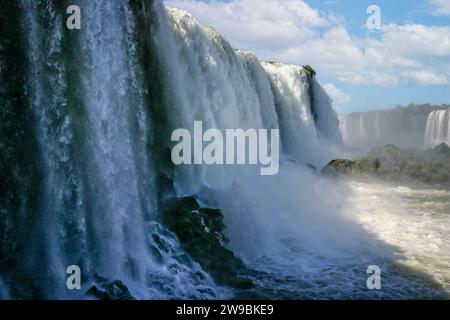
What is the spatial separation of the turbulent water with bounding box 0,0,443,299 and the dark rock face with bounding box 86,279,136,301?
0.29 meters

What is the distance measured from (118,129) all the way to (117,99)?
751 millimetres

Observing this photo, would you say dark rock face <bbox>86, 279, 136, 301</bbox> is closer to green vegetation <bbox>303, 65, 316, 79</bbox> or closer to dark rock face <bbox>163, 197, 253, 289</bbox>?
dark rock face <bbox>163, 197, 253, 289</bbox>

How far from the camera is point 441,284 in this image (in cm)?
1238

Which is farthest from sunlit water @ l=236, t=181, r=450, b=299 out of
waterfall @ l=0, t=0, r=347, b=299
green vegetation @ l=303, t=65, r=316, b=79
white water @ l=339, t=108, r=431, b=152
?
white water @ l=339, t=108, r=431, b=152

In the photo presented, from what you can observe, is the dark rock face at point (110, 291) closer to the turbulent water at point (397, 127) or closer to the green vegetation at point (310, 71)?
the green vegetation at point (310, 71)

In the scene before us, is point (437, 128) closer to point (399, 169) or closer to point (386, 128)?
point (386, 128)

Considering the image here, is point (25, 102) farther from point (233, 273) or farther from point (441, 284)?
point (441, 284)

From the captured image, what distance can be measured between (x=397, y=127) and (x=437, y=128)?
6052 millimetres

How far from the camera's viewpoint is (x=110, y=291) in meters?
9.77

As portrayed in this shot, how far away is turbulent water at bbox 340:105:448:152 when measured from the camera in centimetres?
4978

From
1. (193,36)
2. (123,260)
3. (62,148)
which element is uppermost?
(193,36)

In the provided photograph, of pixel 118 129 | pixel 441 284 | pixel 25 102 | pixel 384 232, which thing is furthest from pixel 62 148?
pixel 384 232

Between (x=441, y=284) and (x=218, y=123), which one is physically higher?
(x=218, y=123)
